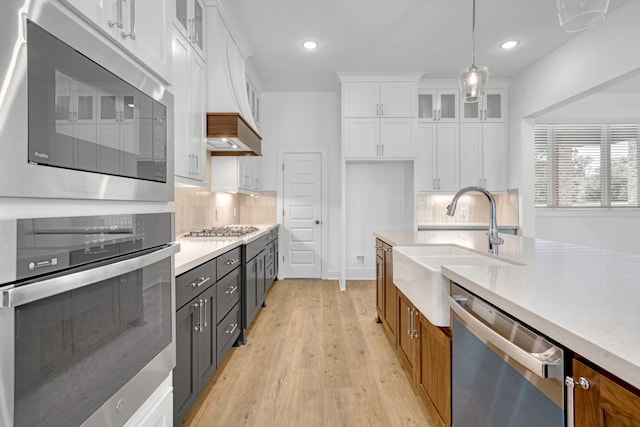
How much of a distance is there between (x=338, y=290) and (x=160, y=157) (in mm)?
3915

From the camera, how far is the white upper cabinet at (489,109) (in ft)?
16.2

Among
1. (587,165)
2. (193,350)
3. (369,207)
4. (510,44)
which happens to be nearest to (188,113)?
(193,350)

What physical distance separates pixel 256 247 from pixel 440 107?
340 cm

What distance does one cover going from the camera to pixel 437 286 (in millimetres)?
1518

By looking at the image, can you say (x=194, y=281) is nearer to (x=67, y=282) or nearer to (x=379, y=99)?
(x=67, y=282)

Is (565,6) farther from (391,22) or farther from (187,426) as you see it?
(187,426)

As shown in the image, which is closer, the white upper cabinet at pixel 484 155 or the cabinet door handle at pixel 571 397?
the cabinet door handle at pixel 571 397

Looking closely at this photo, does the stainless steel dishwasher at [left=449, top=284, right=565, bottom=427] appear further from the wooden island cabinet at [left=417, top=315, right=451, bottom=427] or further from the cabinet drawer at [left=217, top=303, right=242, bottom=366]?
the cabinet drawer at [left=217, top=303, right=242, bottom=366]

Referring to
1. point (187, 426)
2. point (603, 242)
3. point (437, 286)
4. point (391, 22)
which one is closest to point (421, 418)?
point (437, 286)

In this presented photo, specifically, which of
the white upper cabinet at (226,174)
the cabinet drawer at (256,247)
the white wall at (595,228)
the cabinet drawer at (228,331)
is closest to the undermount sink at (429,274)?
the cabinet drawer at (228,331)

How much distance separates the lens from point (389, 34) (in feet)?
11.8

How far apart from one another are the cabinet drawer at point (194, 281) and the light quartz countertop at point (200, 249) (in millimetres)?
34

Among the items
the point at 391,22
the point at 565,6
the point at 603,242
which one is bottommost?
the point at 603,242

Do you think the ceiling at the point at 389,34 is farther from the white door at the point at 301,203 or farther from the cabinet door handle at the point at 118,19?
the cabinet door handle at the point at 118,19
